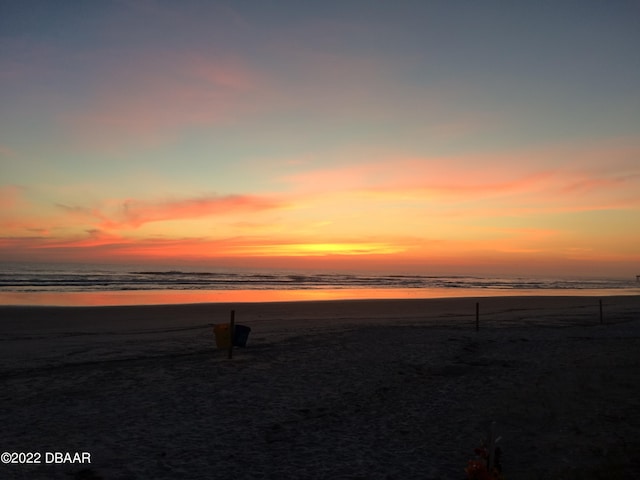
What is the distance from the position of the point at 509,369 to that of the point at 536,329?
437 inches

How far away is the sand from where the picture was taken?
7973 mm

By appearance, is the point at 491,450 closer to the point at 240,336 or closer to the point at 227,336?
the point at 227,336

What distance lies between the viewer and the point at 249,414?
10.6 m

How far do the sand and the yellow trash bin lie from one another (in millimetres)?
413

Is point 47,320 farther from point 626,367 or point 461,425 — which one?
point 626,367

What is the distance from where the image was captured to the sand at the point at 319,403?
26.2ft

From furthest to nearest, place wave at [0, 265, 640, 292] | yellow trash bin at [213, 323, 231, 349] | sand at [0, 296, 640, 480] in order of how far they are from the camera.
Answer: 1. wave at [0, 265, 640, 292]
2. yellow trash bin at [213, 323, 231, 349]
3. sand at [0, 296, 640, 480]

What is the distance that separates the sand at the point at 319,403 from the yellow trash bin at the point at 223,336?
413mm

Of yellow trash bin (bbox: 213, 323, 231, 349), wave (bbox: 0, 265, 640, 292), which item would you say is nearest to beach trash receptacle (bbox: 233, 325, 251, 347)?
yellow trash bin (bbox: 213, 323, 231, 349)

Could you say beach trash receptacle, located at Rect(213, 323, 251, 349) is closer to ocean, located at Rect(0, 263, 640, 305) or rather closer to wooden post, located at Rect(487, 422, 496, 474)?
wooden post, located at Rect(487, 422, 496, 474)

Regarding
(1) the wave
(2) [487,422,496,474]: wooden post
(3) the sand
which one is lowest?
(3) the sand

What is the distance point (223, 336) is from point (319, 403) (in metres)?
6.32

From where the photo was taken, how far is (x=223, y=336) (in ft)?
55.6

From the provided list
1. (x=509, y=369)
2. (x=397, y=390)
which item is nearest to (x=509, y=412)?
(x=397, y=390)
